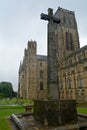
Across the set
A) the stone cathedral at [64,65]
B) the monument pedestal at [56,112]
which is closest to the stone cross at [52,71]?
the monument pedestal at [56,112]

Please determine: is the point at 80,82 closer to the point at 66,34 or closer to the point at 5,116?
the point at 66,34

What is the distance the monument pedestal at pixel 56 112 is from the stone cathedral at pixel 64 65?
3355 centimetres

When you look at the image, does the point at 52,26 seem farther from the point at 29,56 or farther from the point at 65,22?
the point at 65,22

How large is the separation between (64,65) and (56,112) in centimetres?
4536

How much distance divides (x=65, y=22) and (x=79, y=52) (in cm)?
2674

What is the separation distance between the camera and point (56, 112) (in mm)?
9492

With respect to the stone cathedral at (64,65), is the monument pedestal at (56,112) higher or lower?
lower

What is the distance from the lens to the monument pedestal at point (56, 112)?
363 inches

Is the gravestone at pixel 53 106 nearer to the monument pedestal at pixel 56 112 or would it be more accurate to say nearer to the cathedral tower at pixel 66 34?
the monument pedestal at pixel 56 112

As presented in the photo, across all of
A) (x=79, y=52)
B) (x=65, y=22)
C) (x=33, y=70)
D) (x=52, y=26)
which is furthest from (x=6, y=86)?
(x=52, y=26)

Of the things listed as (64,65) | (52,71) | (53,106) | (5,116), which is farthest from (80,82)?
(53,106)

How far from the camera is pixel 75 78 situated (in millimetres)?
46031

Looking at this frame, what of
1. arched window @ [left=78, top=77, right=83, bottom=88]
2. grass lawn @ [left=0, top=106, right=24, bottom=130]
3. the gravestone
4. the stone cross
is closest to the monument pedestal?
the gravestone

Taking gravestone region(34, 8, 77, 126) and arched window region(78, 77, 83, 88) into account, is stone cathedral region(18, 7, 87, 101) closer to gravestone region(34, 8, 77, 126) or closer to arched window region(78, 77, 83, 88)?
arched window region(78, 77, 83, 88)
